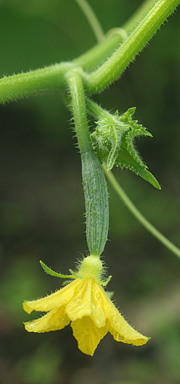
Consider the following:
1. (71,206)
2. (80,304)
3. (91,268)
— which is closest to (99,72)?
(91,268)

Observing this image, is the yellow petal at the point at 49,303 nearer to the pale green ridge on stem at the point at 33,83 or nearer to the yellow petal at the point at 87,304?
the yellow petal at the point at 87,304

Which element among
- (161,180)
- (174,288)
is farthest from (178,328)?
(161,180)

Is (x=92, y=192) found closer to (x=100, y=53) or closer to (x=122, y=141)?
(x=122, y=141)

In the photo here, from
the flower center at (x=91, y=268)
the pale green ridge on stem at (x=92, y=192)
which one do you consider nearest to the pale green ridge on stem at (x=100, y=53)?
the pale green ridge on stem at (x=92, y=192)

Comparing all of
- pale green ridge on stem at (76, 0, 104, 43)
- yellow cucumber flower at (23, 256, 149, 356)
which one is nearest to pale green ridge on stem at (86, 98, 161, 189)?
yellow cucumber flower at (23, 256, 149, 356)

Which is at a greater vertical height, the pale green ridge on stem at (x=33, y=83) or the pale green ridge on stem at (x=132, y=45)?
the pale green ridge on stem at (x=33, y=83)
